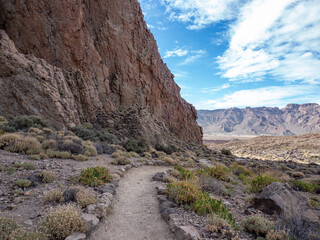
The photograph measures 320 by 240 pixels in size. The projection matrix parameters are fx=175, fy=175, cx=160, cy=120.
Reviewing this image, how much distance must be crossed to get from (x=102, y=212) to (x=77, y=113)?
17.0 m

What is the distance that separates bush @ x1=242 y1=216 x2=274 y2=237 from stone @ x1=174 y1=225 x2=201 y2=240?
156 cm

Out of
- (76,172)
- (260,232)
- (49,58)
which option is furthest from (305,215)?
(49,58)

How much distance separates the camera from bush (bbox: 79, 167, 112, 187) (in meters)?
7.05

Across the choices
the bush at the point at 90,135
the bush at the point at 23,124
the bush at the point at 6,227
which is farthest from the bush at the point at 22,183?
the bush at the point at 90,135

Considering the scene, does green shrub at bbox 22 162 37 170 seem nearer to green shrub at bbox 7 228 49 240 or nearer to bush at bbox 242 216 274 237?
green shrub at bbox 7 228 49 240

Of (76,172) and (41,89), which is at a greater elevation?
(41,89)

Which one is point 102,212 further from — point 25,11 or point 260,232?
point 25,11

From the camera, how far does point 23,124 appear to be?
13297 millimetres

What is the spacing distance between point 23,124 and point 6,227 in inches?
488

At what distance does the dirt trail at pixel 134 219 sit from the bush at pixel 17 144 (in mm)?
5434

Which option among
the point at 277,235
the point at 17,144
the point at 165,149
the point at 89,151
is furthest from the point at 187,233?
→ the point at 165,149

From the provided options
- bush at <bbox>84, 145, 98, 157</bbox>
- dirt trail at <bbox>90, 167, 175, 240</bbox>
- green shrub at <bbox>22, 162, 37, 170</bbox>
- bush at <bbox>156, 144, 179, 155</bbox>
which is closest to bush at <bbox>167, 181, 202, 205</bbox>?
dirt trail at <bbox>90, 167, 175, 240</bbox>

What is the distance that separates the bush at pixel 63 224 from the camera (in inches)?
151

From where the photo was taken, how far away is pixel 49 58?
Result: 20203 millimetres
